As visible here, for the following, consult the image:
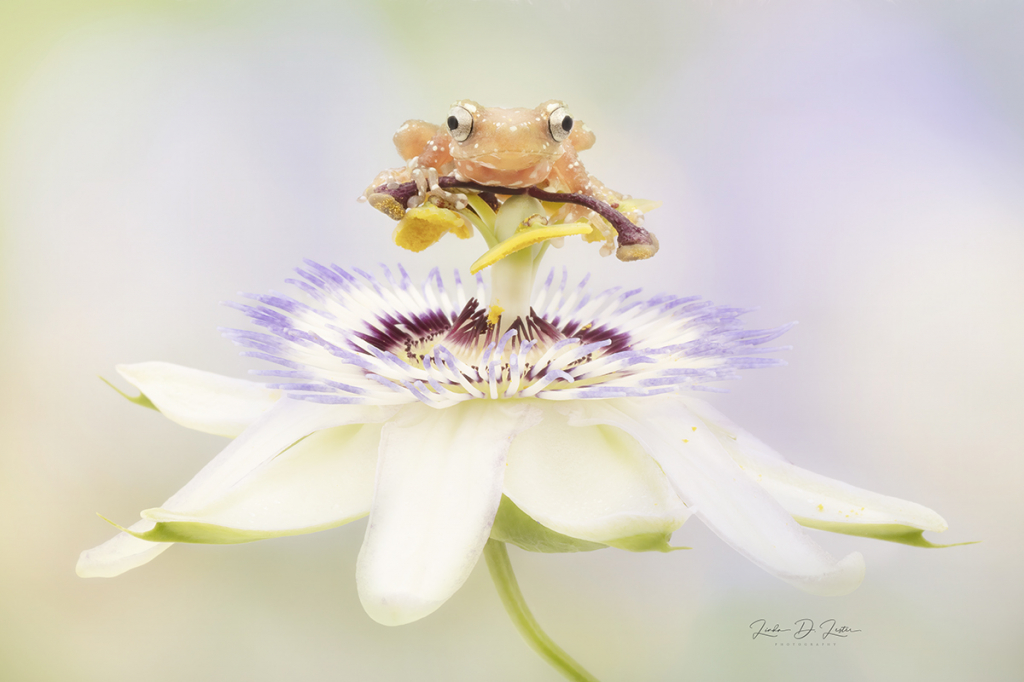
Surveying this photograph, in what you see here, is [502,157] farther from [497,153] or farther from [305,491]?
[305,491]

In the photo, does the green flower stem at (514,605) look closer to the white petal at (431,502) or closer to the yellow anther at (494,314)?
the white petal at (431,502)

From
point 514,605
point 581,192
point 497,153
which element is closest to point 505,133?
point 497,153

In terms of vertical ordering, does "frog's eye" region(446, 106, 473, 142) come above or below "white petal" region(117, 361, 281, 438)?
above

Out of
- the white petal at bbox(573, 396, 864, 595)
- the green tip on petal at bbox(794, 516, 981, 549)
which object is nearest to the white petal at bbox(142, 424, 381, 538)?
the white petal at bbox(573, 396, 864, 595)

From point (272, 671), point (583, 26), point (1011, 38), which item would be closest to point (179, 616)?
point (272, 671)

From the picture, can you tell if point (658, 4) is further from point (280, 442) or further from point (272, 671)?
point (272, 671)

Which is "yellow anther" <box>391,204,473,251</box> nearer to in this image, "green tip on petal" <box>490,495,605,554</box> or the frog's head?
the frog's head

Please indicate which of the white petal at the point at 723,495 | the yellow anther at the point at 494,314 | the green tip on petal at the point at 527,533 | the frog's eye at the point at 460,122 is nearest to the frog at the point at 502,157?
the frog's eye at the point at 460,122
